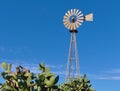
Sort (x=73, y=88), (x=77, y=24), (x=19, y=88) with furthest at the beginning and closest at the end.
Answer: (x=77, y=24)
(x=73, y=88)
(x=19, y=88)

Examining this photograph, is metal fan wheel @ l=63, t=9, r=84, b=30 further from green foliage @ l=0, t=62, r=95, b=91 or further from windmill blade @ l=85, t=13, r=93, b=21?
green foliage @ l=0, t=62, r=95, b=91

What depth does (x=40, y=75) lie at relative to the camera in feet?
57.6

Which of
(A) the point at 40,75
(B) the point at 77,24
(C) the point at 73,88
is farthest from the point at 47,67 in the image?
(B) the point at 77,24

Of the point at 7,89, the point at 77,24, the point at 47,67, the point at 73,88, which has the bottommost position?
the point at 7,89

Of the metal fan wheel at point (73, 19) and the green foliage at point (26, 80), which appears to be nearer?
the green foliage at point (26, 80)

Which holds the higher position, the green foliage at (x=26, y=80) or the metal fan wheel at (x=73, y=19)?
the metal fan wheel at (x=73, y=19)

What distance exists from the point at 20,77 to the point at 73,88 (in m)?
20.4

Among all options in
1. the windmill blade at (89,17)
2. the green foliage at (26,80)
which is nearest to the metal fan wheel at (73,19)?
the windmill blade at (89,17)

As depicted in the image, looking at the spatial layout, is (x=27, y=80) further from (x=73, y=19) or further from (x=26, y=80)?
(x=73, y=19)

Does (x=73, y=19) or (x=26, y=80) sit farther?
(x=73, y=19)

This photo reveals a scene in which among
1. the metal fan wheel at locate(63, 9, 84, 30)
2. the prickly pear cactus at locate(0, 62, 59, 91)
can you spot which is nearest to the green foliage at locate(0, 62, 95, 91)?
the prickly pear cactus at locate(0, 62, 59, 91)

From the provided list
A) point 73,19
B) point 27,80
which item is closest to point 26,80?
point 27,80

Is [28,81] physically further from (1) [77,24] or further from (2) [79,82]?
(1) [77,24]

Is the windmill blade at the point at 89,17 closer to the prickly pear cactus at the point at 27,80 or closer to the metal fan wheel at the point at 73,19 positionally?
the metal fan wheel at the point at 73,19
